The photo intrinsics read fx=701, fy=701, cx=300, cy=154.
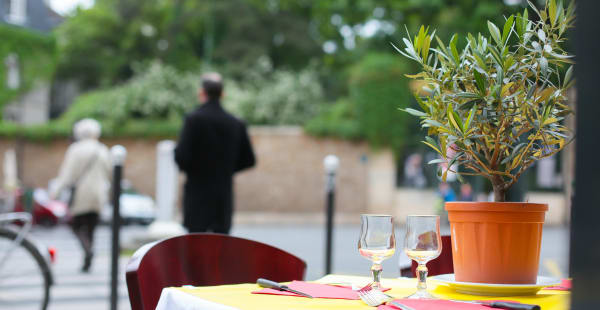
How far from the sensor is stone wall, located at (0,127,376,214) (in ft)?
76.9

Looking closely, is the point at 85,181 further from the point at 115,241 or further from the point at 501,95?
the point at 501,95

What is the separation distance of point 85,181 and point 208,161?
3.49 m

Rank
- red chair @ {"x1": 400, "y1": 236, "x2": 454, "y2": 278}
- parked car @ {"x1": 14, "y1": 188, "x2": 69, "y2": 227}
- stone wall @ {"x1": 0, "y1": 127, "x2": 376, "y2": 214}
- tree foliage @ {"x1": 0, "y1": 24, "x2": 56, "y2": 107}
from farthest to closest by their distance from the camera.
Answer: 1. tree foliage @ {"x1": 0, "y1": 24, "x2": 56, "y2": 107}
2. stone wall @ {"x1": 0, "y1": 127, "x2": 376, "y2": 214}
3. parked car @ {"x1": 14, "y1": 188, "x2": 69, "y2": 227}
4. red chair @ {"x1": 400, "y1": 236, "x2": 454, "y2": 278}

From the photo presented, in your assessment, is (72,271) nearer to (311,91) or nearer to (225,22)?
(311,91)

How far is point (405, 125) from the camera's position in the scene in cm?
2259

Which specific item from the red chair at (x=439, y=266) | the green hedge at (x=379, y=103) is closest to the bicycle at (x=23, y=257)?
the red chair at (x=439, y=266)

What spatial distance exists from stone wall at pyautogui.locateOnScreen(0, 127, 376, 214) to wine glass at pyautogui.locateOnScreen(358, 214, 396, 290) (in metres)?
21.6

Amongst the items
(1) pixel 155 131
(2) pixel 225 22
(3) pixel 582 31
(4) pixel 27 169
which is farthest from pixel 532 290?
(2) pixel 225 22

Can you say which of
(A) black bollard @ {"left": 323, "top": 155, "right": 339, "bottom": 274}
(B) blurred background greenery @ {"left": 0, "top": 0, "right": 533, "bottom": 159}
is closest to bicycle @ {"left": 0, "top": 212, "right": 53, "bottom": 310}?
(A) black bollard @ {"left": 323, "top": 155, "right": 339, "bottom": 274}

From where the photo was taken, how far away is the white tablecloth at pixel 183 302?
1.46m

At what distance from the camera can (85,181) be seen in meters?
7.91

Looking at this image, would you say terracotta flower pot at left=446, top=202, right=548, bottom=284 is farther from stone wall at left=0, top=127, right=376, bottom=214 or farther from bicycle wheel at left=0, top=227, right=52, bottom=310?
stone wall at left=0, top=127, right=376, bottom=214

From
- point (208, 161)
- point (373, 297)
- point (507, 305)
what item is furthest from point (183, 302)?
point (208, 161)

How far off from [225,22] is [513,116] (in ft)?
103
